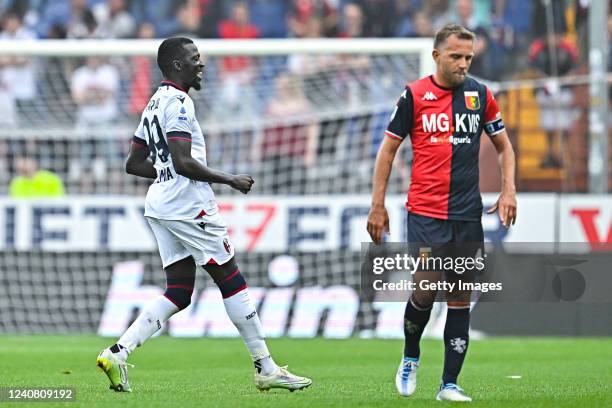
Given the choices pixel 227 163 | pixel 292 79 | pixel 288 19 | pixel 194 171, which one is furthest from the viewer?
pixel 288 19

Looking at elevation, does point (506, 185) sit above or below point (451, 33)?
below

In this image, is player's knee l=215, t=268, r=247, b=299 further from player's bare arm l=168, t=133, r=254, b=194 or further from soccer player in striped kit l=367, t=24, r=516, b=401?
soccer player in striped kit l=367, t=24, r=516, b=401

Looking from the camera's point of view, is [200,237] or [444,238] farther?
[200,237]

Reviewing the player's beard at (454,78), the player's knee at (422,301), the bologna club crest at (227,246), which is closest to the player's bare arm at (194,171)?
the bologna club crest at (227,246)

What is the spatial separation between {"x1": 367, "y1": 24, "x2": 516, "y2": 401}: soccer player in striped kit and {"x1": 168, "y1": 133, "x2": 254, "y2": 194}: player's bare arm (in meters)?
0.76

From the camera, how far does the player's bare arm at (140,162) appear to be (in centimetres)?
810

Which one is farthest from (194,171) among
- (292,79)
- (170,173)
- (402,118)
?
(292,79)

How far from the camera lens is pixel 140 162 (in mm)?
8125

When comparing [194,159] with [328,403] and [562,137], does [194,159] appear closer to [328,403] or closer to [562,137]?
[328,403]

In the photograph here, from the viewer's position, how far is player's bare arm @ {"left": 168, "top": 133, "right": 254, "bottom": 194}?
7480mm

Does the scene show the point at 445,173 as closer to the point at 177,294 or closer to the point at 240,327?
the point at 240,327

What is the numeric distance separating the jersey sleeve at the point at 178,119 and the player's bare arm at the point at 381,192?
43.9 inches

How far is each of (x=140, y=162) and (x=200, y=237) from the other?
2.27 ft

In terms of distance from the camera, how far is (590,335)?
45.6 ft
